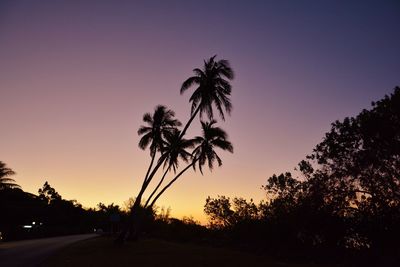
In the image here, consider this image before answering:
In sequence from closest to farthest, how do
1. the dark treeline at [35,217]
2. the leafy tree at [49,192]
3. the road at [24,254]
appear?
the road at [24,254] → the dark treeline at [35,217] → the leafy tree at [49,192]

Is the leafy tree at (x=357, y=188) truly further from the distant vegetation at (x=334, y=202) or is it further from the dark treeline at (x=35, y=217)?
the dark treeline at (x=35, y=217)

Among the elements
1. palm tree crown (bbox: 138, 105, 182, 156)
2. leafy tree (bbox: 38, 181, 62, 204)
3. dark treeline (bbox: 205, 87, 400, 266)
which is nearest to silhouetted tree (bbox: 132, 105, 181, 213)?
palm tree crown (bbox: 138, 105, 182, 156)

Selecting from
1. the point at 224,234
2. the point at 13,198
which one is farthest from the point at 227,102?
the point at 13,198

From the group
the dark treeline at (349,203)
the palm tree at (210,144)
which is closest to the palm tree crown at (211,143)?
the palm tree at (210,144)

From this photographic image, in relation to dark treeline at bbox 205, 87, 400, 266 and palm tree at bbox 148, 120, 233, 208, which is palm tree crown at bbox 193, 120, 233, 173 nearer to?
palm tree at bbox 148, 120, 233, 208

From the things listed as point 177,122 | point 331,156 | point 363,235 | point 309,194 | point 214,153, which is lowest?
point 363,235

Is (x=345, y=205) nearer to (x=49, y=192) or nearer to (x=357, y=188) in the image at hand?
(x=357, y=188)

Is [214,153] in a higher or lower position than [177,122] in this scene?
lower

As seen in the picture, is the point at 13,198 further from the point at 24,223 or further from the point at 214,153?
the point at 214,153

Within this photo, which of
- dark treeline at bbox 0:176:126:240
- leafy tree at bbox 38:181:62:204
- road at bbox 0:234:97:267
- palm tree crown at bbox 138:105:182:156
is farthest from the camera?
leafy tree at bbox 38:181:62:204

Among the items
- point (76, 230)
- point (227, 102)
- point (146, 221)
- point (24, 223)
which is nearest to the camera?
point (227, 102)

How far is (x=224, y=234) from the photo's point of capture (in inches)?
1217

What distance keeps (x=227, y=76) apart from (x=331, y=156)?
10.3 meters

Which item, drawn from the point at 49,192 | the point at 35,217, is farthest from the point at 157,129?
the point at 49,192
